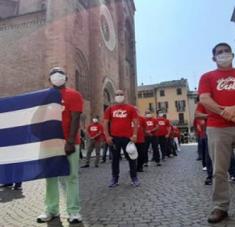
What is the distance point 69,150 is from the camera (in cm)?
500

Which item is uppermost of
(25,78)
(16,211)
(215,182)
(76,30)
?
(76,30)

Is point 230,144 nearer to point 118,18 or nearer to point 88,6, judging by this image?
point 88,6

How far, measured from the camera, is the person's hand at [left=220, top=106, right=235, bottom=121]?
463cm

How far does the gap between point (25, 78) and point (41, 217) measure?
22970mm

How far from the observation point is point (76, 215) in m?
4.91

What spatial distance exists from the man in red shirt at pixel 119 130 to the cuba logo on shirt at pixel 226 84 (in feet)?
10.9

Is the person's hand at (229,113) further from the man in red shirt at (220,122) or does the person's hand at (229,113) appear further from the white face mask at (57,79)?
the white face mask at (57,79)

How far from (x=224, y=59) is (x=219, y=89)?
0.40m

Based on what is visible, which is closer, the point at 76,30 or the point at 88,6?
the point at 76,30

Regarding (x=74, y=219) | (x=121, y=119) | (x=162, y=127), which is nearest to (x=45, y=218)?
(x=74, y=219)

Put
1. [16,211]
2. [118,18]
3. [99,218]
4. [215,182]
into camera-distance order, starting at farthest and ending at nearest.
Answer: [118,18] → [16,211] → [99,218] → [215,182]

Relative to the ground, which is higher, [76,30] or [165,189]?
[76,30]

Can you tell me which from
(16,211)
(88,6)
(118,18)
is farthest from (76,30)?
(16,211)

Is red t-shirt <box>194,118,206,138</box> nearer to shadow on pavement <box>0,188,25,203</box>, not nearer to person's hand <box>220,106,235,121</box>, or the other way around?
person's hand <box>220,106,235,121</box>
